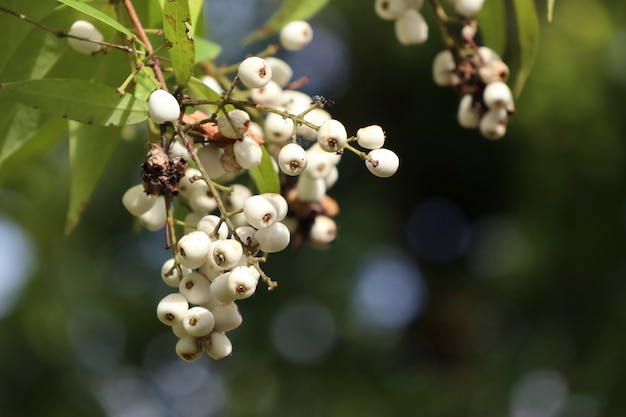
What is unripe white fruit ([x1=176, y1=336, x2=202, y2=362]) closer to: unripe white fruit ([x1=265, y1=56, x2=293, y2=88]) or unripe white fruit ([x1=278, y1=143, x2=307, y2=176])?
unripe white fruit ([x1=278, y1=143, x2=307, y2=176])

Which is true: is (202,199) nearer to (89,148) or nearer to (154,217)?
(154,217)

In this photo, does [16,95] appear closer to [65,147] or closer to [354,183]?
[65,147]

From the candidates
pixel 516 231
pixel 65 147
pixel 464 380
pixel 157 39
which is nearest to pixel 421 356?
pixel 464 380

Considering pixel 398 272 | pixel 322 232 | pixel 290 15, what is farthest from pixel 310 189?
pixel 398 272

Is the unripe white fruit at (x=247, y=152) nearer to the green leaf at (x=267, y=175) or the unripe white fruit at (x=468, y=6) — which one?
the green leaf at (x=267, y=175)

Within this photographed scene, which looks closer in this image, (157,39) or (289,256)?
(157,39)

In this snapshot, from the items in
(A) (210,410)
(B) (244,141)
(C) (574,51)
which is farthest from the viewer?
(A) (210,410)

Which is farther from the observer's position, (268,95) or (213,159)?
(268,95)

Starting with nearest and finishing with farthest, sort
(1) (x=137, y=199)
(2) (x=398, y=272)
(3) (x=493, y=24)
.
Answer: (1) (x=137, y=199), (3) (x=493, y=24), (2) (x=398, y=272)
